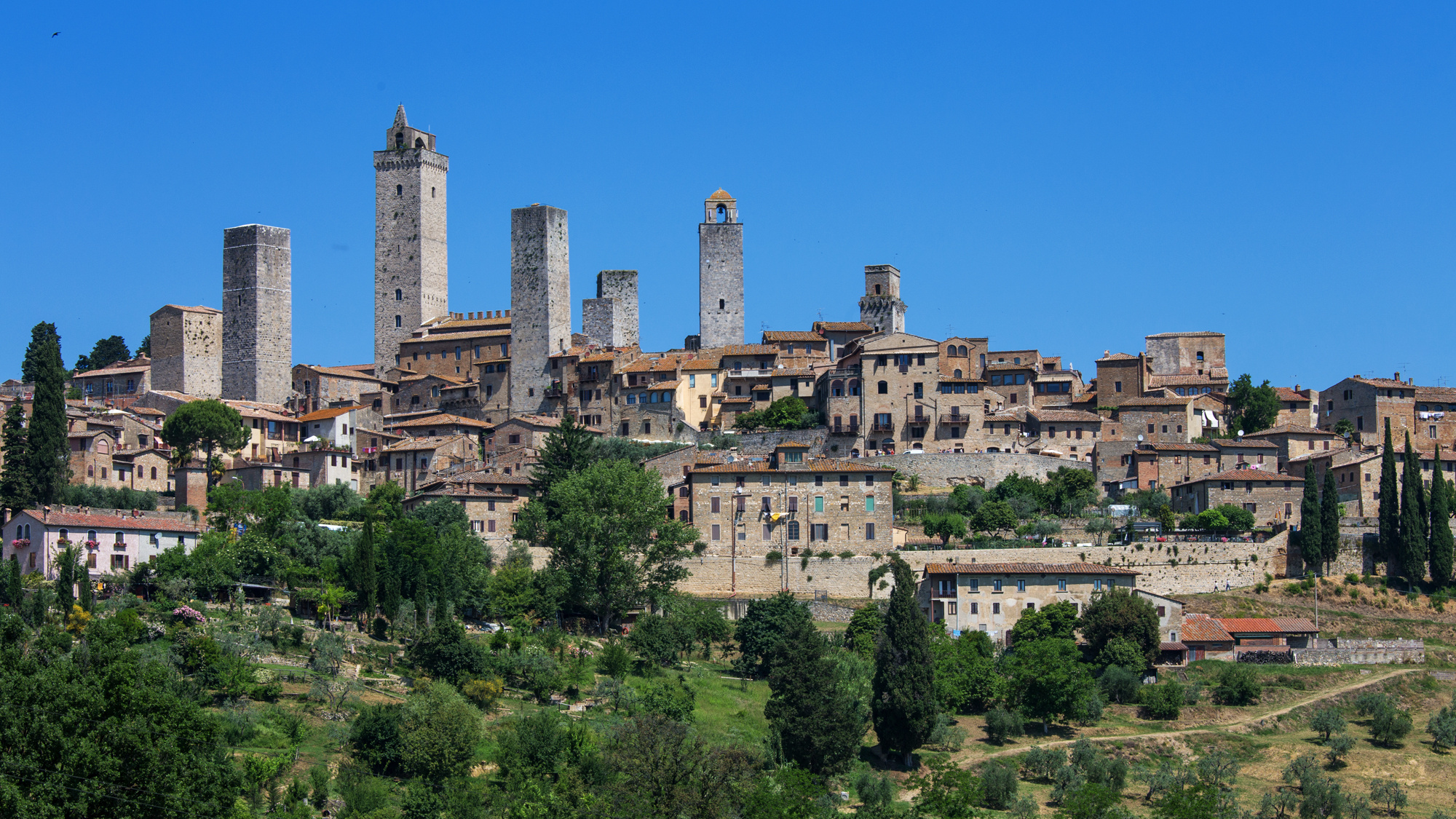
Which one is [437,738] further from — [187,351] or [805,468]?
[187,351]

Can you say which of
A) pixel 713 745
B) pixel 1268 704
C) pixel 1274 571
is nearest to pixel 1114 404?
pixel 1274 571

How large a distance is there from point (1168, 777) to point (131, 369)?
66153mm

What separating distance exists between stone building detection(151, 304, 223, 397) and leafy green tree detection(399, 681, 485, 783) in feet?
185

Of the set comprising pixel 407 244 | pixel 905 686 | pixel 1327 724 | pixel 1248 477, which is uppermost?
pixel 407 244

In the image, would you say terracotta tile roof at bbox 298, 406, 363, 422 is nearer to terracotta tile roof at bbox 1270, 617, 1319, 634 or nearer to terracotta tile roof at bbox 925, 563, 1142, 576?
terracotta tile roof at bbox 925, 563, 1142, 576

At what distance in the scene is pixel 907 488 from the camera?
7931 centimetres

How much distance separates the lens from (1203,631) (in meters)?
65.6

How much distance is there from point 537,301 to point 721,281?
11040mm

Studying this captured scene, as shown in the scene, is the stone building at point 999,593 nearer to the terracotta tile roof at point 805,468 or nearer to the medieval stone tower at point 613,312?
the terracotta tile roof at point 805,468

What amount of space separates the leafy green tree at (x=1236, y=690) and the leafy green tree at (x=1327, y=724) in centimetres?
225

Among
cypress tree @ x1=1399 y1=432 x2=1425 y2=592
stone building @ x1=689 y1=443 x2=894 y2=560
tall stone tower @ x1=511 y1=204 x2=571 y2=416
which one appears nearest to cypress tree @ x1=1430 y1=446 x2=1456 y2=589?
cypress tree @ x1=1399 y1=432 x2=1425 y2=592

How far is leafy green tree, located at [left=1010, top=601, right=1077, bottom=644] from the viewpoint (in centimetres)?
6272

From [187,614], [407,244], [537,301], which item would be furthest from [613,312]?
[187,614]

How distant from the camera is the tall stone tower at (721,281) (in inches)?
3910
